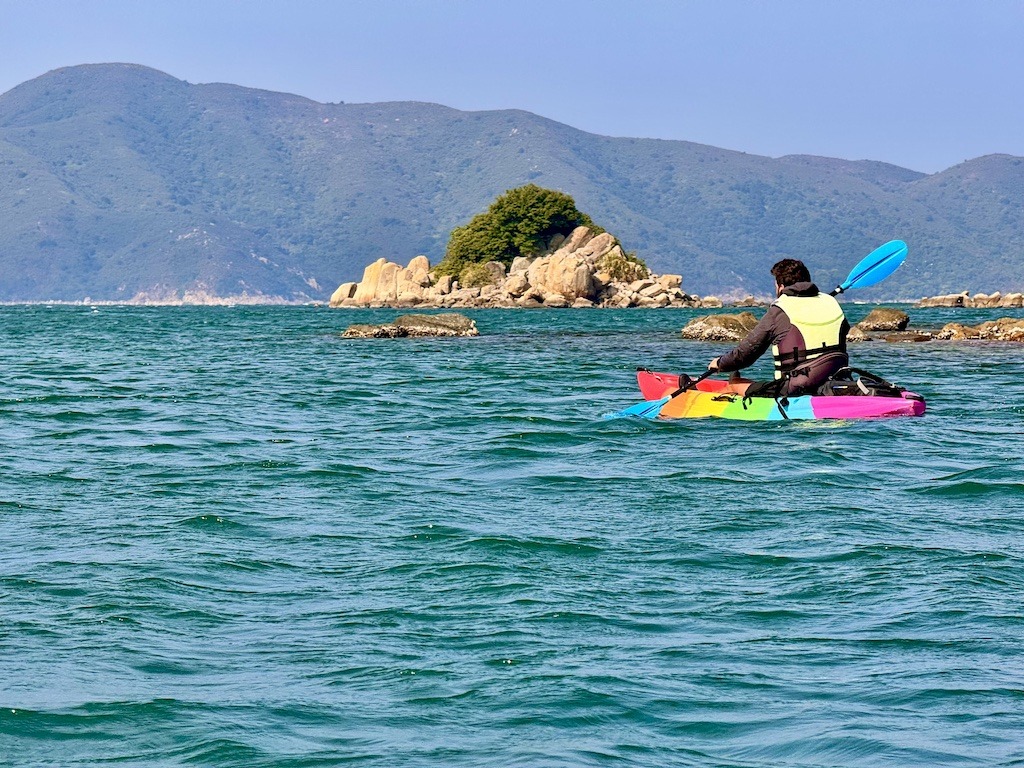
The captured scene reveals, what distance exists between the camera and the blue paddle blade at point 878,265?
21203mm

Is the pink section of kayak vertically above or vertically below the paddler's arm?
below

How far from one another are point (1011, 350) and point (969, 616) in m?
32.9

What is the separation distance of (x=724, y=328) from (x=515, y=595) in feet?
133

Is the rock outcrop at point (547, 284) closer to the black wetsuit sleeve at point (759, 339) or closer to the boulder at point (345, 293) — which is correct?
the boulder at point (345, 293)

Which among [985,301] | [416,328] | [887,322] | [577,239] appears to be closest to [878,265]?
[416,328]

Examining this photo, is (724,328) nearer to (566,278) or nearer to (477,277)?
(566,278)

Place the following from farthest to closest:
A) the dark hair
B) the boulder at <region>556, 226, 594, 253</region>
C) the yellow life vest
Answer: the boulder at <region>556, 226, 594, 253</region> < the dark hair < the yellow life vest

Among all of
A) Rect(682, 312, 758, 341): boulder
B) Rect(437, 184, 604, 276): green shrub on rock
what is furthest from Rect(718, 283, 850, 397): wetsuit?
Rect(437, 184, 604, 276): green shrub on rock

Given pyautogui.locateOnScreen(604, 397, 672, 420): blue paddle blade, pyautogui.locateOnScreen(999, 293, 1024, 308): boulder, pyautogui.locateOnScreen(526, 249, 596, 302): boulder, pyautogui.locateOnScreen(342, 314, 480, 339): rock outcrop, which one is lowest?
pyautogui.locateOnScreen(604, 397, 672, 420): blue paddle blade

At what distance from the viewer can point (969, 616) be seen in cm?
813

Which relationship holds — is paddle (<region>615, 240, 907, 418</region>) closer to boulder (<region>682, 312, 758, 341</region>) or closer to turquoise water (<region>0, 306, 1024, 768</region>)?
turquoise water (<region>0, 306, 1024, 768</region>)

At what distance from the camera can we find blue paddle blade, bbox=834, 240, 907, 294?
69.6ft

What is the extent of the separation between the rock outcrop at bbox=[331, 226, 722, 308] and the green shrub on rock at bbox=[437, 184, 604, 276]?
1925 mm

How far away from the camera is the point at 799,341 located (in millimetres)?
18062
